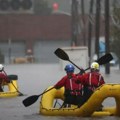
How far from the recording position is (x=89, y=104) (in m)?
17.1

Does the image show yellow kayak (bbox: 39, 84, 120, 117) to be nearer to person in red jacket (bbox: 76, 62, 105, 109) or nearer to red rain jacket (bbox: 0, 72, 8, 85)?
person in red jacket (bbox: 76, 62, 105, 109)

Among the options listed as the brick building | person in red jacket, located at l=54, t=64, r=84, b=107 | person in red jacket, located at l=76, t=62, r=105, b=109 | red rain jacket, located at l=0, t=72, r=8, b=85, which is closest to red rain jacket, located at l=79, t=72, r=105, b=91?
person in red jacket, located at l=76, t=62, r=105, b=109

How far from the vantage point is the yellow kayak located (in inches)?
653

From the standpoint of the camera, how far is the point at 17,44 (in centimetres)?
10094

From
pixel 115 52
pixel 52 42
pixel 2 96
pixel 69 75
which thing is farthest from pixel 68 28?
pixel 69 75

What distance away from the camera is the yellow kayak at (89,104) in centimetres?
1659

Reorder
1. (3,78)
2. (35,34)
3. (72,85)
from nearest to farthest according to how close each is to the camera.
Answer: (72,85)
(3,78)
(35,34)

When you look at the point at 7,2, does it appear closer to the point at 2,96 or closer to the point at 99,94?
the point at 2,96

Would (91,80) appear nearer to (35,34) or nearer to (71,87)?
(71,87)

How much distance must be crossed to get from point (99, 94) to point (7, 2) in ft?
111

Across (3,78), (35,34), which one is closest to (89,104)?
(3,78)

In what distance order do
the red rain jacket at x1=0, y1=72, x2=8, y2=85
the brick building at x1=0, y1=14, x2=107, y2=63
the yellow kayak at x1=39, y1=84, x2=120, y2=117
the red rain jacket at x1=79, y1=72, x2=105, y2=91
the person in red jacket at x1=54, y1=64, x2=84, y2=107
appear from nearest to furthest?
the yellow kayak at x1=39, y1=84, x2=120, y2=117
the red rain jacket at x1=79, y1=72, x2=105, y2=91
the person in red jacket at x1=54, y1=64, x2=84, y2=107
the red rain jacket at x1=0, y1=72, x2=8, y2=85
the brick building at x1=0, y1=14, x2=107, y2=63

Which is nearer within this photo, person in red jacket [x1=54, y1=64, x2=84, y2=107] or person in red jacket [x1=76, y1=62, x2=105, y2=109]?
person in red jacket [x1=76, y1=62, x2=105, y2=109]

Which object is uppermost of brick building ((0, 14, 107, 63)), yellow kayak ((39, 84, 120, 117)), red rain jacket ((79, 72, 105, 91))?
brick building ((0, 14, 107, 63))
